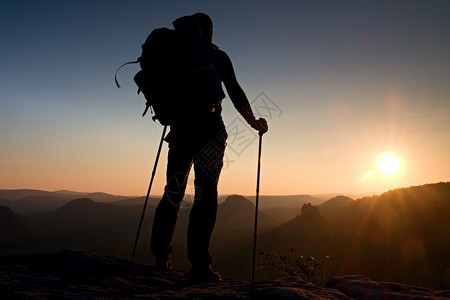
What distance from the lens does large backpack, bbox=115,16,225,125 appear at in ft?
11.6

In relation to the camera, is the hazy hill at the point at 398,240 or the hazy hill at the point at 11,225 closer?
the hazy hill at the point at 398,240

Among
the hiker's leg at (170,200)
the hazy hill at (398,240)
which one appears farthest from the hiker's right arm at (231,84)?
the hazy hill at (398,240)

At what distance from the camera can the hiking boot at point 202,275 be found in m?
3.37

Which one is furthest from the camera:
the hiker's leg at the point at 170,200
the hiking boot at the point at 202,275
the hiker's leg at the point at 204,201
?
the hiker's leg at the point at 170,200

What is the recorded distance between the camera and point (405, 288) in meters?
4.08

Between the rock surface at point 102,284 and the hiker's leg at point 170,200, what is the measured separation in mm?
375

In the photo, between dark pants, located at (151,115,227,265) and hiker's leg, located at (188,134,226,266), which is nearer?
hiker's leg, located at (188,134,226,266)

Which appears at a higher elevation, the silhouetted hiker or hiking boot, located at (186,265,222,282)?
the silhouetted hiker

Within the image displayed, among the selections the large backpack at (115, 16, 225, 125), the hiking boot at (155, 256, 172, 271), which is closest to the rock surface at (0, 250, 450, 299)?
the hiking boot at (155, 256, 172, 271)

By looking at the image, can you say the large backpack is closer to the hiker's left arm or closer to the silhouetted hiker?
the silhouetted hiker

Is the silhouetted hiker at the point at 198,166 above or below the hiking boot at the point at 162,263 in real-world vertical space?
above

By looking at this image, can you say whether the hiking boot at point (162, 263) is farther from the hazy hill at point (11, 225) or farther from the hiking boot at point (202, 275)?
the hazy hill at point (11, 225)

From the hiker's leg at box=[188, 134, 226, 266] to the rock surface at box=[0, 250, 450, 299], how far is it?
1.32ft

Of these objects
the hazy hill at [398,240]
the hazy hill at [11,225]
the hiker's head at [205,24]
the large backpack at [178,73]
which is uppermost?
the hiker's head at [205,24]
